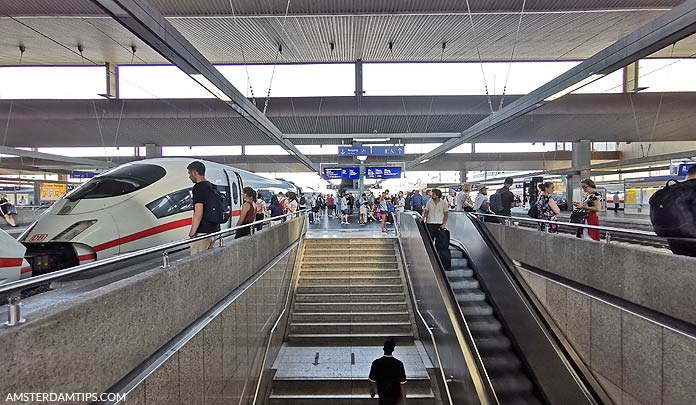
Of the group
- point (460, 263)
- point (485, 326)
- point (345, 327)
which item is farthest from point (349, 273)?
point (485, 326)

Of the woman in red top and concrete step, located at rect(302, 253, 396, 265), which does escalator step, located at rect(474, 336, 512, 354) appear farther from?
concrete step, located at rect(302, 253, 396, 265)

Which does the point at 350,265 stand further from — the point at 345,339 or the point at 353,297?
the point at 345,339

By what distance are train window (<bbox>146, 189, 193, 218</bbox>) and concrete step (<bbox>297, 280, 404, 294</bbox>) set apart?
3731 mm

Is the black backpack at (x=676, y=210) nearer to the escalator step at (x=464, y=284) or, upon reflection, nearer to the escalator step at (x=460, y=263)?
the escalator step at (x=464, y=284)

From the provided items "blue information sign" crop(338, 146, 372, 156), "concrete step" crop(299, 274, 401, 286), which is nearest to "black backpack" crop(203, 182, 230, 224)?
"concrete step" crop(299, 274, 401, 286)

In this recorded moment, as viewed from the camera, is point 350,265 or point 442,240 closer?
point 442,240

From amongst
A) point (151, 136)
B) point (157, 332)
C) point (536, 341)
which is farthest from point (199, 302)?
point (151, 136)

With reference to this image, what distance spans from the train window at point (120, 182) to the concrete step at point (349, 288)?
4.41 meters

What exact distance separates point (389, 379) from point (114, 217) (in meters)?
4.69

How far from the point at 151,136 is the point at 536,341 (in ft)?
61.1

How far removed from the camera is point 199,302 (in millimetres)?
3691

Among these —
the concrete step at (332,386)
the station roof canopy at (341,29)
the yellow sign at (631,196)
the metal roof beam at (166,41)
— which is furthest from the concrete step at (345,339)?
the yellow sign at (631,196)

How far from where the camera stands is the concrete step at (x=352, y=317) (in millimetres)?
8516

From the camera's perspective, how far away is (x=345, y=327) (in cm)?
824
